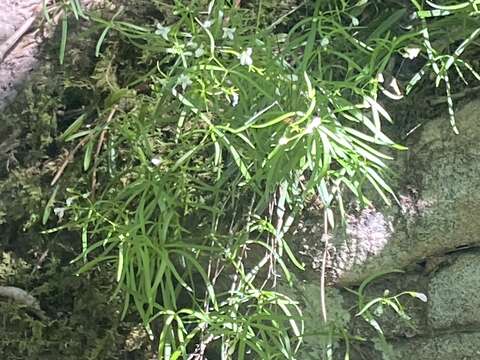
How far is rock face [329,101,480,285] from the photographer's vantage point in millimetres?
1347

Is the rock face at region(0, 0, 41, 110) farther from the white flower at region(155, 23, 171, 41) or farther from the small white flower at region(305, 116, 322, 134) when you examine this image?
the small white flower at region(305, 116, 322, 134)

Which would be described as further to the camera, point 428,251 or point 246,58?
point 428,251

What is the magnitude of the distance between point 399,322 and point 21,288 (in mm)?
664

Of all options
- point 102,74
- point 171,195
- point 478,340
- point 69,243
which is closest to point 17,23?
point 102,74

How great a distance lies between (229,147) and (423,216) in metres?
0.39

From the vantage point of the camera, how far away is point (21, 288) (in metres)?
1.45

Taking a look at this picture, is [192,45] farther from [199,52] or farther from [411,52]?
[411,52]

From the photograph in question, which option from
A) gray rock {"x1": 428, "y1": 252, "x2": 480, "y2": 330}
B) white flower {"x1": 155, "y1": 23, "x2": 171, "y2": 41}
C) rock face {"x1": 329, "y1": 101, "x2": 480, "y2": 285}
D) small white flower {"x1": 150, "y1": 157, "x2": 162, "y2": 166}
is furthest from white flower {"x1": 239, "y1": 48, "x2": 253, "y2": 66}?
gray rock {"x1": 428, "y1": 252, "x2": 480, "y2": 330}

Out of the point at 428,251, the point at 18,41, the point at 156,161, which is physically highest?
the point at 18,41

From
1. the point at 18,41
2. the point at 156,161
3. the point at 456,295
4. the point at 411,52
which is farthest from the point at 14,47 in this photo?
the point at 456,295

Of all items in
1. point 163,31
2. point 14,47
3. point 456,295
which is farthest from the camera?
point 14,47

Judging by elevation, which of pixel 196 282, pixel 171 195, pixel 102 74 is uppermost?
pixel 102 74

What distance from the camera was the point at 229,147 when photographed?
3.80ft

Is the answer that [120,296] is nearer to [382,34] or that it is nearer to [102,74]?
[102,74]
